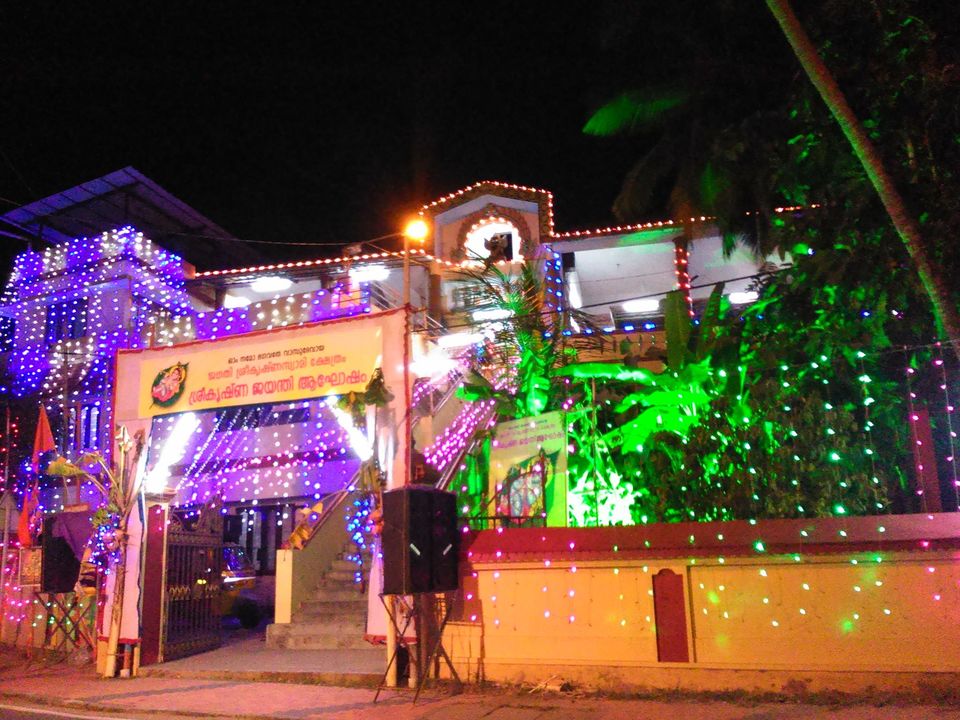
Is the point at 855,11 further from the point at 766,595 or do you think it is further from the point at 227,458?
the point at 227,458

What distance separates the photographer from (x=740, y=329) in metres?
13.8

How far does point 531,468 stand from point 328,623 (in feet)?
13.2

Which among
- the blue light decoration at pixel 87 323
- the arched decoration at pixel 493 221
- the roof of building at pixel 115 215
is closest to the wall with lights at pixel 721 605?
the arched decoration at pixel 493 221

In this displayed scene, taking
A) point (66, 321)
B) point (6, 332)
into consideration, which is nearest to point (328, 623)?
point (66, 321)

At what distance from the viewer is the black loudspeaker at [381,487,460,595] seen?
30.2ft

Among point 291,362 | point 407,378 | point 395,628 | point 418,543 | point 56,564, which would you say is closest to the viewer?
point 418,543

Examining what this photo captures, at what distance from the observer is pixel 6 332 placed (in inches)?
1014

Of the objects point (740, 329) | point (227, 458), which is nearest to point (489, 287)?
point (740, 329)

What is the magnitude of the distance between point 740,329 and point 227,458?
→ 43.7 feet

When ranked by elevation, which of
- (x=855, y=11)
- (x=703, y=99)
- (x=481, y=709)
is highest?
(x=703, y=99)

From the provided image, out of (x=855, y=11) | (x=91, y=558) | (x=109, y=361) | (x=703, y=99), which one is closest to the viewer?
(x=855, y=11)

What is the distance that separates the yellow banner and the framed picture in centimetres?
460

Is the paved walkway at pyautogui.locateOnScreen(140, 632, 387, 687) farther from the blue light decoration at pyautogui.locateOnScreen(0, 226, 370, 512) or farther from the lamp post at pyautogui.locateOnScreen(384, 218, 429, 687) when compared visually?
the blue light decoration at pyautogui.locateOnScreen(0, 226, 370, 512)

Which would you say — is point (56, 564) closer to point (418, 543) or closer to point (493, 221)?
point (418, 543)
